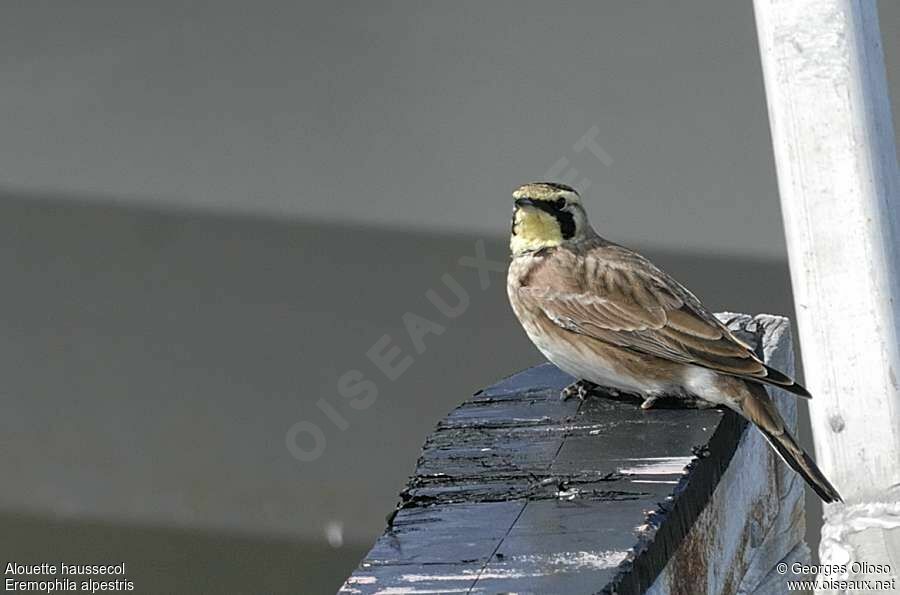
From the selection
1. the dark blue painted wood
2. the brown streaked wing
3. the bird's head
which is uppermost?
the bird's head

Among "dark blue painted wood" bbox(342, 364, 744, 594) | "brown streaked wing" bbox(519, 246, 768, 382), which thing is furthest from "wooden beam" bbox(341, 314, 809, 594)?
"brown streaked wing" bbox(519, 246, 768, 382)

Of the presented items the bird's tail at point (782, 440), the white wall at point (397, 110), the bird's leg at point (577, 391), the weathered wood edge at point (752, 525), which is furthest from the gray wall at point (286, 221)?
the bird's tail at point (782, 440)

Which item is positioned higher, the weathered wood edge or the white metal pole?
the white metal pole

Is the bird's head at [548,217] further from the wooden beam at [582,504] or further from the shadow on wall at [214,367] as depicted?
the shadow on wall at [214,367]

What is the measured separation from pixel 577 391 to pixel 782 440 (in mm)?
468

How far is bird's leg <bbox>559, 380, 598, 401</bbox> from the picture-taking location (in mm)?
3279

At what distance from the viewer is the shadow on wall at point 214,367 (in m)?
7.94

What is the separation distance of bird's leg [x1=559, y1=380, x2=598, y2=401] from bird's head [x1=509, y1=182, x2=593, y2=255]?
750 millimetres

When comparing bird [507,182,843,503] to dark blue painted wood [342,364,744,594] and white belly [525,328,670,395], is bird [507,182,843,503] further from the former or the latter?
dark blue painted wood [342,364,744,594]

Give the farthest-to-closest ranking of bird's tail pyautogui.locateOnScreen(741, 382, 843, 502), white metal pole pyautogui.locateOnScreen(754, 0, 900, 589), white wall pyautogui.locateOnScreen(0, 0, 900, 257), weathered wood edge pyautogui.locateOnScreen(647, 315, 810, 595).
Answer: white wall pyautogui.locateOnScreen(0, 0, 900, 257)
white metal pole pyautogui.locateOnScreen(754, 0, 900, 589)
bird's tail pyautogui.locateOnScreen(741, 382, 843, 502)
weathered wood edge pyautogui.locateOnScreen(647, 315, 810, 595)

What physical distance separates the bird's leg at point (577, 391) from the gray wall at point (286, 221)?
4204 millimetres

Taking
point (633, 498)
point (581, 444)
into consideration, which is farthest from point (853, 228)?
point (633, 498)

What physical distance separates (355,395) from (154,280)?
4.46 feet

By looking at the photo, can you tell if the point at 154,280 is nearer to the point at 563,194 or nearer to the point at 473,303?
the point at 473,303
